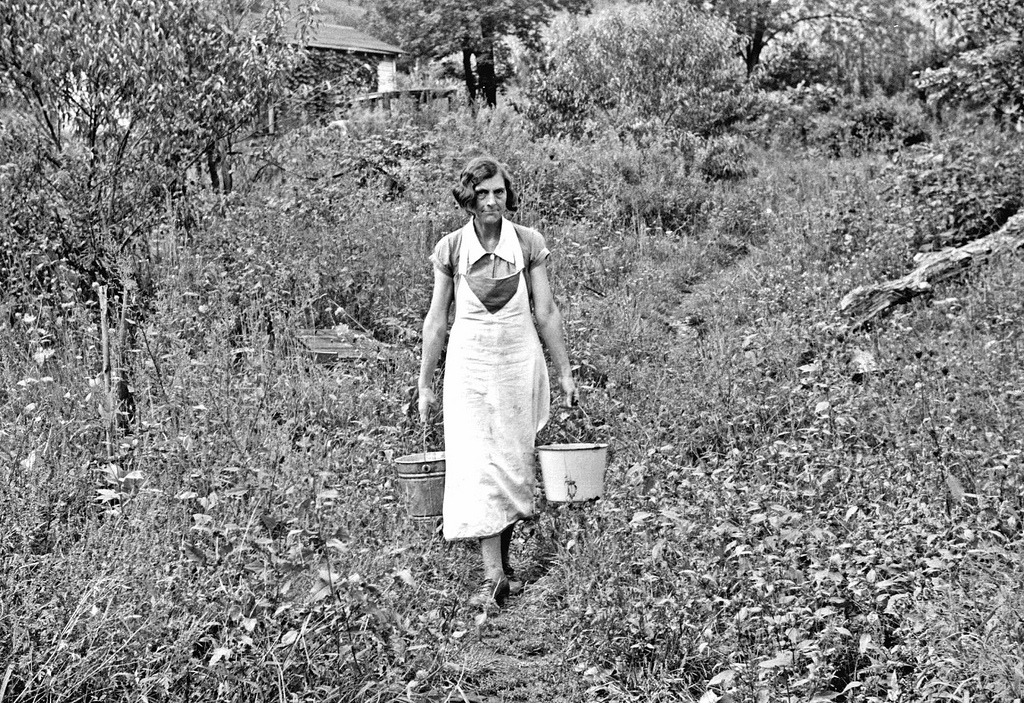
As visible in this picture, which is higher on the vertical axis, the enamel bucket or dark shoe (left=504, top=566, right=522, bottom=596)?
the enamel bucket

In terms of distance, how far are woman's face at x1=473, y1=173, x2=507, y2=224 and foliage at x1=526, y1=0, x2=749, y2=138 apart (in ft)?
37.7

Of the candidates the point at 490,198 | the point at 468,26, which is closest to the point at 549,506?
the point at 490,198

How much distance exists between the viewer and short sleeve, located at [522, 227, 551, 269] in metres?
5.23

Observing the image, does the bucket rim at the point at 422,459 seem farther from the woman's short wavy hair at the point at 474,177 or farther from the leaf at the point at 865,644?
the leaf at the point at 865,644

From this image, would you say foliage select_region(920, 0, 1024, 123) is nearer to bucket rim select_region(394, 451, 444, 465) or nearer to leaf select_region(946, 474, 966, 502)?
leaf select_region(946, 474, 966, 502)

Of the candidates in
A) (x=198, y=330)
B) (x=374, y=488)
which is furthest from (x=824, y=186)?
(x=374, y=488)

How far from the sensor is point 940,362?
682 centimetres

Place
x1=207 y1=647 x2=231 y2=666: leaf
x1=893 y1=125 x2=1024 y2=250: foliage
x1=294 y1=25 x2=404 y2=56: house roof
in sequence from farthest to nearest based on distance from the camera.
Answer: x1=294 y1=25 x2=404 y2=56: house roof
x1=893 y1=125 x2=1024 y2=250: foliage
x1=207 y1=647 x2=231 y2=666: leaf

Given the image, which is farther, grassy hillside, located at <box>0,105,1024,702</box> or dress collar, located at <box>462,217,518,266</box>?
dress collar, located at <box>462,217,518,266</box>

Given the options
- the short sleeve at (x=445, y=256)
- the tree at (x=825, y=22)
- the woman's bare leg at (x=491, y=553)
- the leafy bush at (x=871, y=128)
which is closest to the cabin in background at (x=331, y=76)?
the short sleeve at (x=445, y=256)

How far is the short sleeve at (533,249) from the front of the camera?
206 inches

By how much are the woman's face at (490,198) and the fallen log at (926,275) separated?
149 inches

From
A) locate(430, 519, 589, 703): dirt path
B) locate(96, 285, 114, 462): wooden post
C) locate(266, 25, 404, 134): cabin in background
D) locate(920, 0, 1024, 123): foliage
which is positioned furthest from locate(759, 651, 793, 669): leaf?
locate(920, 0, 1024, 123): foliage

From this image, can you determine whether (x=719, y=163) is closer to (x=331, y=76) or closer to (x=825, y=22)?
(x=331, y=76)
